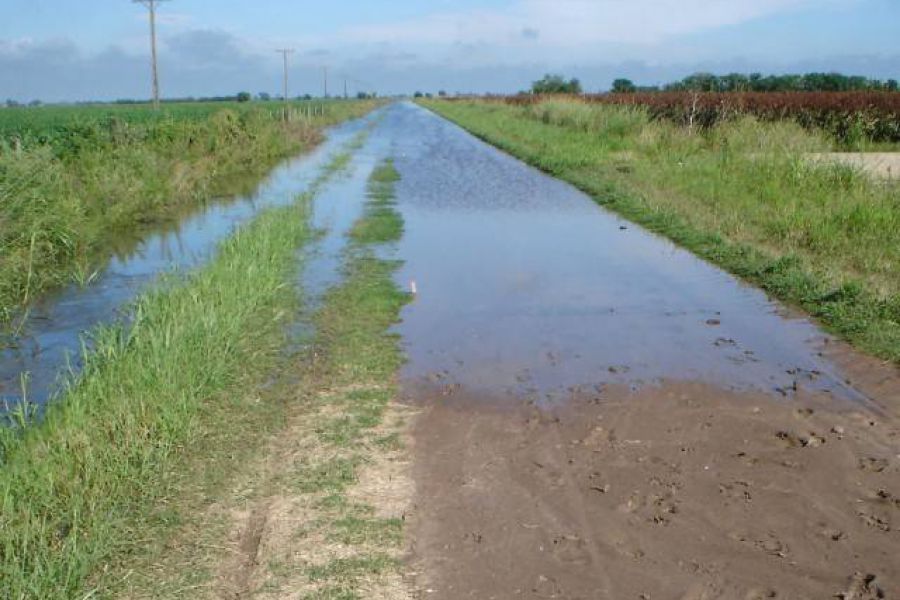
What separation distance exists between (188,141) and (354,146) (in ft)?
41.1

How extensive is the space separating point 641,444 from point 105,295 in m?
6.89

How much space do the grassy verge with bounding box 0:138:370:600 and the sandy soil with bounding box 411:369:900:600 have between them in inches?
52.6

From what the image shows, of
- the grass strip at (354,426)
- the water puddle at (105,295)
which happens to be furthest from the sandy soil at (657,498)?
the water puddle at (105,295)

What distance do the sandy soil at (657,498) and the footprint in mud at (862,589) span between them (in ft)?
0.04

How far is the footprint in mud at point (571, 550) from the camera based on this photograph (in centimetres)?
387

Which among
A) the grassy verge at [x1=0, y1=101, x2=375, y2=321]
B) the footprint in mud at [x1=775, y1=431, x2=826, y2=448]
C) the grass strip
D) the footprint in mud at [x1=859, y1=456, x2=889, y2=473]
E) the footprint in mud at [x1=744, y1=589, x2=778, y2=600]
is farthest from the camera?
the grassy verge at [x1=0, y1=101, x2=375, y2=321]

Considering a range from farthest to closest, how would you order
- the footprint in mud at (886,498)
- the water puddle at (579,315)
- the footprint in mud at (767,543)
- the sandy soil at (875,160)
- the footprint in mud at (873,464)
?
1. the sandy soil at (875,160)
2. the water puddle at (579,315)
3. the footprint in mud at (873,464)
4. the footprint in mud at (886,498)
5. the footprint in mud at (767,543)

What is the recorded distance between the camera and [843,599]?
355cm

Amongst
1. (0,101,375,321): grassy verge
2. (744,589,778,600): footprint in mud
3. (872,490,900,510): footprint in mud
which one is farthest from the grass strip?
(0,101,375,321): grassy verge

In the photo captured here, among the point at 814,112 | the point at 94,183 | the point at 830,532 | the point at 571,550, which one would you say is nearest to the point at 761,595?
the point at 830,532

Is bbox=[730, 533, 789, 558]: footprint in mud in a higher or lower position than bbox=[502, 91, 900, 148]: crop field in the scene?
lower

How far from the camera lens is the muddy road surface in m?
3.81

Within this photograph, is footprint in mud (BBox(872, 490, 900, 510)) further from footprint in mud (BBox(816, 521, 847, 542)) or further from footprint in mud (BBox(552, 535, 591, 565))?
footprint in mud (BBox(552, 535, 591, 565))

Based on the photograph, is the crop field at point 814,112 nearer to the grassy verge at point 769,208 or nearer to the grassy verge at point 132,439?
the grassy verge at point 769,208
